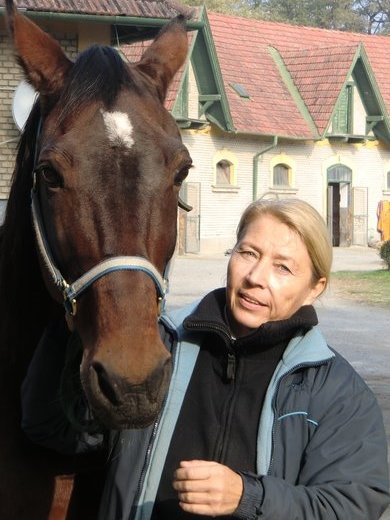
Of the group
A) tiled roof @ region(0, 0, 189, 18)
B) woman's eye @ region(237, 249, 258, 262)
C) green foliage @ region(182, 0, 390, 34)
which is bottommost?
woman's eye @ region(237, 249, 258, 262)

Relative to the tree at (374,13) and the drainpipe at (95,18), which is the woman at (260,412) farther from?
the tree at (374,13)

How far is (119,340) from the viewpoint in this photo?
249 centimetres

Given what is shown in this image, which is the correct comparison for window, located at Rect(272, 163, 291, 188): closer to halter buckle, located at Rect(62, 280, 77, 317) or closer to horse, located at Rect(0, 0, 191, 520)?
horse, located at Rect(0, 0, 191, 520)

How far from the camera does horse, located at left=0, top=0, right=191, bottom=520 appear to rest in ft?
8.21

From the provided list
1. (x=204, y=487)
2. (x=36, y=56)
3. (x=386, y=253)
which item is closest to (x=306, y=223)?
(x=204, y=487)

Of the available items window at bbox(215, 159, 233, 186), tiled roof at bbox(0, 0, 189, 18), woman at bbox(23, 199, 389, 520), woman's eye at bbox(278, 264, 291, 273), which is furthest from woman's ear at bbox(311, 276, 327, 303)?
window at bbox(215, 159, 233, 186)

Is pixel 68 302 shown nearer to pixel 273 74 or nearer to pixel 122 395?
pixel 122 395

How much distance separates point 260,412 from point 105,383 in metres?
0.46

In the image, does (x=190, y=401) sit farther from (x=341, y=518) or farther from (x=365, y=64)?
(x=365, y=64)

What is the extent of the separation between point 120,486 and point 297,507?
502 mm

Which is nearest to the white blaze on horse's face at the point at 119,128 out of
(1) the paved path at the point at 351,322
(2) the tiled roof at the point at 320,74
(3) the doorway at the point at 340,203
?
(1) the paved path at the point at 351,322

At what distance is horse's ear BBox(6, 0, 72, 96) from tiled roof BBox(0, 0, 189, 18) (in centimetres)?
942

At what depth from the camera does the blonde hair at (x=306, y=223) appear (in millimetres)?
2820

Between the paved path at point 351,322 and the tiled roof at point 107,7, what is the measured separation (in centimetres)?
327
